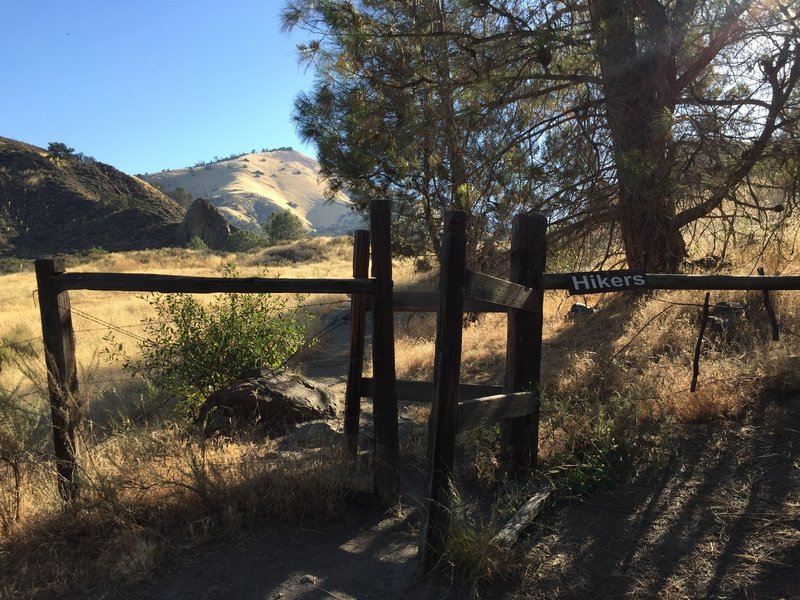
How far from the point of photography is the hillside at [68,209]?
53.0 meters

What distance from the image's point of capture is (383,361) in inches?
165

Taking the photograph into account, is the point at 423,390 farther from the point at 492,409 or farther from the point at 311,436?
the point at 311,436

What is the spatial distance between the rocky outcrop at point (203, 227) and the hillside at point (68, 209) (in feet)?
5.28

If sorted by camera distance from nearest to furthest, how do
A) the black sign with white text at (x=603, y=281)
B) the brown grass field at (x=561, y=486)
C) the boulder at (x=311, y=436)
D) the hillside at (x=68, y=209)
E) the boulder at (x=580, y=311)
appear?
the brown grass field at (x=561, y=486)
the black sign with white text at (x=603, y=281)
the boulder at (x=311, y=436)
the boulder at (x=580, y=311)
the hillside at (x=68, y=209)

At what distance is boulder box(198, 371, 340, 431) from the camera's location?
618 centimetres

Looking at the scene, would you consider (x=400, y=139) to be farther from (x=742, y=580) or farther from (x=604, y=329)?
(x=742, y=580)

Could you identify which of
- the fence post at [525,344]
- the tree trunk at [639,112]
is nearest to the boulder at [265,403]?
the fence post at [525,344]

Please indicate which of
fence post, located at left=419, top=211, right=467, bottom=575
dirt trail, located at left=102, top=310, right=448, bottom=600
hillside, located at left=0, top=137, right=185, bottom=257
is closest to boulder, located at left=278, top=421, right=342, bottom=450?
dirt trail, located at left=102, top=310, right=448, bottom=600

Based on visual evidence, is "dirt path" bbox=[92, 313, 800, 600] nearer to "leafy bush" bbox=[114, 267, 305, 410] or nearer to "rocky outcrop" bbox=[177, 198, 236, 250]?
"leafy bush" bbox=[114, 267, 305, 410]

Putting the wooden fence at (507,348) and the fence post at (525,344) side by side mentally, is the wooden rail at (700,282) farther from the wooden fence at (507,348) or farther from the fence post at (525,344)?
the fence post at (525,344)

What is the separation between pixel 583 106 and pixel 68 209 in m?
60.5

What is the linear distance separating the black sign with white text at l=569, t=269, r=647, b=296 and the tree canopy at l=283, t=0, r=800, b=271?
306 centimetres

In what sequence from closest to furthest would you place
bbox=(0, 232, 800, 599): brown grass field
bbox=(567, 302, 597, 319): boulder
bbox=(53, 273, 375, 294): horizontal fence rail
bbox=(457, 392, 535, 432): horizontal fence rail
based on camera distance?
bbox=(0, 232, 800, 599): brown grass field < bbox=(457, 392, 535, 432): horizontal fence rail < bbox=(53, 273, 375, 294): horizontal fence rail < bbox=(567, 302, 597, 319): boulder

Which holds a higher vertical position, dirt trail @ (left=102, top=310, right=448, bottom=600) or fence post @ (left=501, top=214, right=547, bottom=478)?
fence post @ (left=501, top=214, right=547, bottom=478)
